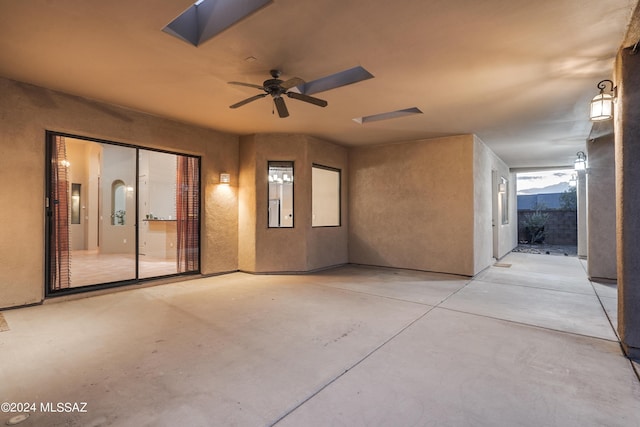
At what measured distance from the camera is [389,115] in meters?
5.14

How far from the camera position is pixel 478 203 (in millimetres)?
6176

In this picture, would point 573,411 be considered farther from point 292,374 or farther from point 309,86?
point 309,86

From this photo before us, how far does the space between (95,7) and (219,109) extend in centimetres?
229

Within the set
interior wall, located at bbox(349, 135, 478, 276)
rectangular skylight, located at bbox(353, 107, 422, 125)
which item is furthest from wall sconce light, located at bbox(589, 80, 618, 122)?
interior wall, located at bbox(349, 135, 478, 276)

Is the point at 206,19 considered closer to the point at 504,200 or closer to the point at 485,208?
the point at 485,208

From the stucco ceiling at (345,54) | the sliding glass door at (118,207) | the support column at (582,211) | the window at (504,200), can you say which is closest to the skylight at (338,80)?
the stucco ceiling at (345,54)

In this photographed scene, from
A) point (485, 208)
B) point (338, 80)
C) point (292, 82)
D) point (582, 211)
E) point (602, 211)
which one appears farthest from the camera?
point (582, 211)

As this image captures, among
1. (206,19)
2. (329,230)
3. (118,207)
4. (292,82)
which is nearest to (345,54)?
(292,82)

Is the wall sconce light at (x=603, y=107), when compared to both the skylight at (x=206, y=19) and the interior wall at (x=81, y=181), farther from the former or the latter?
the interior wall at (x=81, y=181)

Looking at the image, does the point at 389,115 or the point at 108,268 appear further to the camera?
the point at 108,268

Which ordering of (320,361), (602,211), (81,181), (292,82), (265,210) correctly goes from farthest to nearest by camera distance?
(81,181)
(265,210)
(602,211)
(292,82)
(320,361)

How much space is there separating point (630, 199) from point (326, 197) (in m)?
5.49

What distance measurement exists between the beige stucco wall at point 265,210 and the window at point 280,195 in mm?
164

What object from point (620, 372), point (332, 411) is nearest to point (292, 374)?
point (332, 411)
